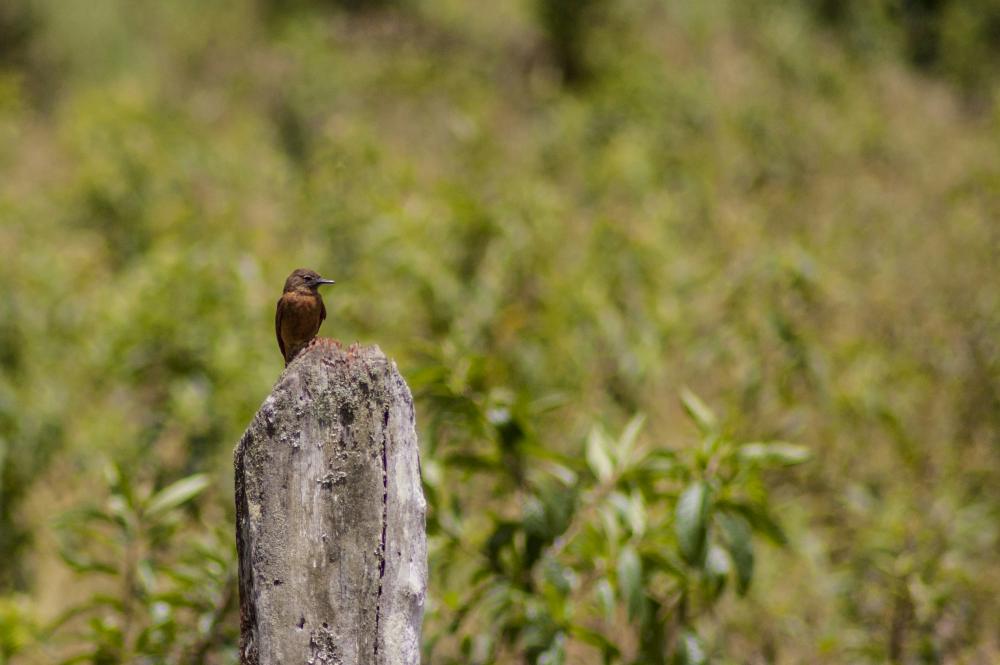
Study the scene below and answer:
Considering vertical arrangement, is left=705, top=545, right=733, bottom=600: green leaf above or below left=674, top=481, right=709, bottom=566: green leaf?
below

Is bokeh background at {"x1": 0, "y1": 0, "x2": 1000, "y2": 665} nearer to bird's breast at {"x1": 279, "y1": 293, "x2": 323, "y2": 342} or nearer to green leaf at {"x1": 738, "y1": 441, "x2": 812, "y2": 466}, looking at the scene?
green leaf at {"x1": 738, "y1": 441, "x2": 812, "y2": 466}

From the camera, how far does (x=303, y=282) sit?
148 cm

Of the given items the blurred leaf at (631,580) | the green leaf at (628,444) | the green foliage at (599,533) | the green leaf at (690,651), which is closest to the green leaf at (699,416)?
the green foliage at (599,533)

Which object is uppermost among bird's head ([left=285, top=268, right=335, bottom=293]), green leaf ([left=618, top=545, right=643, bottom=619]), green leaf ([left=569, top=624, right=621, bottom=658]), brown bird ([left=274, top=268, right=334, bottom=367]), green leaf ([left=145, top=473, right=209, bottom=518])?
bird's head ([left=285, top=268, right=335, bottom=293])

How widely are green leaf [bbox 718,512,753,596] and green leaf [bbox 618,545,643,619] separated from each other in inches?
7.8

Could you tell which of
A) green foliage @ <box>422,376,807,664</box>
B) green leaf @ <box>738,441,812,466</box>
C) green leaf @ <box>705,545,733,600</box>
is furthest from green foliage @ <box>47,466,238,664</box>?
green leaf @ <box>738,441,812,466</box>

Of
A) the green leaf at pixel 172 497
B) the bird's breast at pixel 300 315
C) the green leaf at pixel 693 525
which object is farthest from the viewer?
the green leaf at pixel 172 497

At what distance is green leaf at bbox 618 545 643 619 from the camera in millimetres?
1748

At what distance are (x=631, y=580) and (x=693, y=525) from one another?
7.0 inches

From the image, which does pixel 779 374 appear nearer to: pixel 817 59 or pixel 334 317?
pixel 334 317

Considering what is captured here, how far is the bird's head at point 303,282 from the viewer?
1.46 metres

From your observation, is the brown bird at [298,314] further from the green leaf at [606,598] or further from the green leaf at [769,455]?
the green leaf at [769,455]

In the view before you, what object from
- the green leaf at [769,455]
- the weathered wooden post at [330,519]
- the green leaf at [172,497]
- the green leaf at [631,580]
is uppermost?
the weathered wooden post at [330,519]

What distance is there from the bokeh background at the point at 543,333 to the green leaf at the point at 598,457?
10 millimetres
